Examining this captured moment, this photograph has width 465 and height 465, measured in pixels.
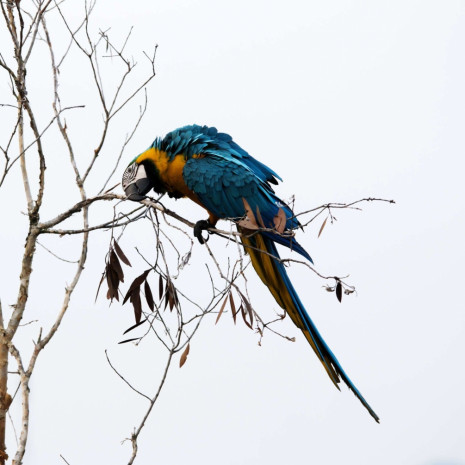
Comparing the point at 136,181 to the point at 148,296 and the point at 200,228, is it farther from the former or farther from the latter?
the point at 148,296

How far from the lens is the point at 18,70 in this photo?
1309 mm

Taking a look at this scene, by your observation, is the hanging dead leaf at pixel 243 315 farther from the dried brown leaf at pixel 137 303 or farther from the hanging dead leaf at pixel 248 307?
the dried brown leaf at pixel 137 303

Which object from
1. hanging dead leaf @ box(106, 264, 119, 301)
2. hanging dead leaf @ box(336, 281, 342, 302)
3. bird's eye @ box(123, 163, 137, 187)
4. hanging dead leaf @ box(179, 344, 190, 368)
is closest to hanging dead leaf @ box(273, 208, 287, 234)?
hanging dead leaf @ box(336, 281, 342, 302)

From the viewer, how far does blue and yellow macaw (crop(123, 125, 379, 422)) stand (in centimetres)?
141

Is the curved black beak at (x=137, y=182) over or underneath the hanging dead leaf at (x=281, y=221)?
over

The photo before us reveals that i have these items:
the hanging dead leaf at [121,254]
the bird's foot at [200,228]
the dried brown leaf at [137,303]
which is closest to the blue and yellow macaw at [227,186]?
the bird's foot at [200,228]

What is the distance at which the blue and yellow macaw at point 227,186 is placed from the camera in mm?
1408

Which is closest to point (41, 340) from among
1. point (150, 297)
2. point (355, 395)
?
point (150, 297)

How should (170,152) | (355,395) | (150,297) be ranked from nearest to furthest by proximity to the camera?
(355,395)
(150,297)
(170,152)

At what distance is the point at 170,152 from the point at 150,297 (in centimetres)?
39

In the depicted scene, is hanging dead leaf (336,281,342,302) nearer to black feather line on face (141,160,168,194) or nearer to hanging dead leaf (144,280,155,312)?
hanging dead leaf (144,280,155,312)

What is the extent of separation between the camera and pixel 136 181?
1.56 metres

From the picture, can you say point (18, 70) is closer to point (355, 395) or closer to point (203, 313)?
point (203, 313)

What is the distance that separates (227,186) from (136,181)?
→ 25 cm
